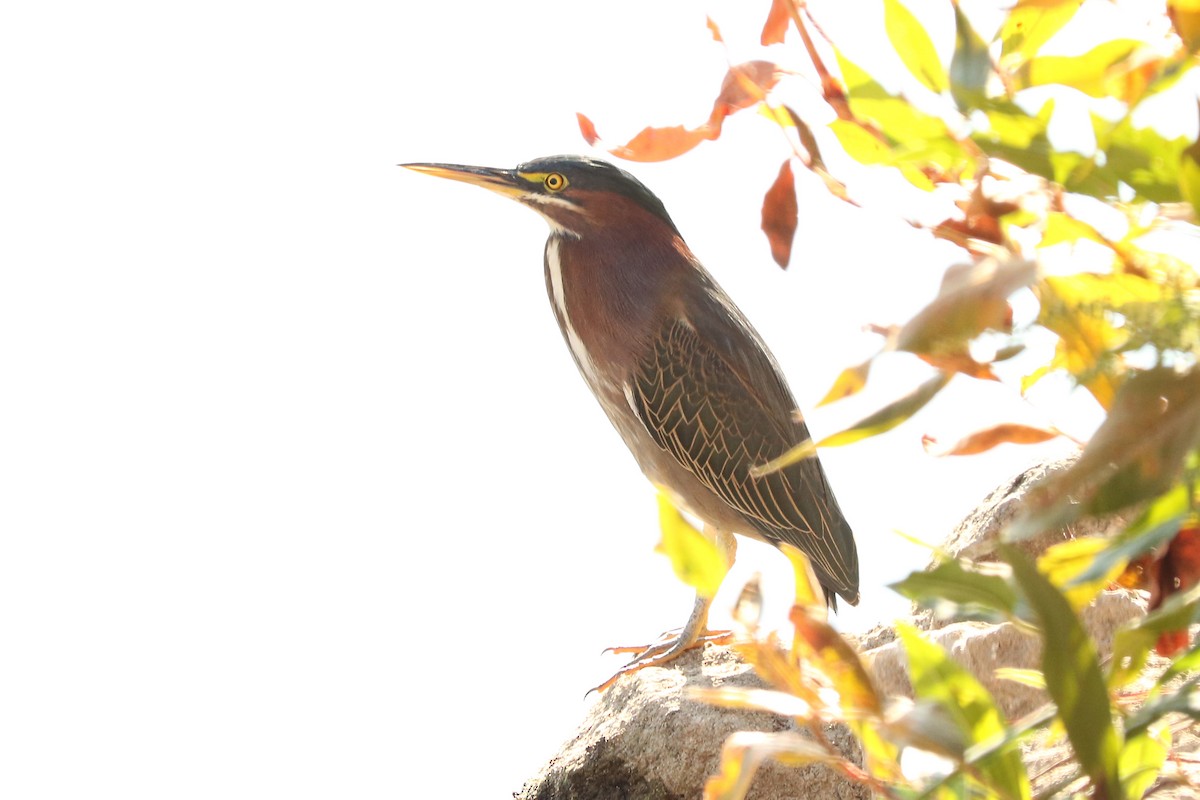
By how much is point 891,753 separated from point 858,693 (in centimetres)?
9

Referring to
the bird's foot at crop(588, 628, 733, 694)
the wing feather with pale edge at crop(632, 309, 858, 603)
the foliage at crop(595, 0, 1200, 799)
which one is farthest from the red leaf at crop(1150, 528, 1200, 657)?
the wing feather with pale edge at crop(632, 309, 858, 603)

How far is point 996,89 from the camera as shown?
538 mm

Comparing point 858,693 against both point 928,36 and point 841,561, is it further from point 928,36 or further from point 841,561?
point 841,561

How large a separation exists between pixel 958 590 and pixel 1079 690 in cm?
6

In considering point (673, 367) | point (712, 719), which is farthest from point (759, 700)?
point (673, 367)

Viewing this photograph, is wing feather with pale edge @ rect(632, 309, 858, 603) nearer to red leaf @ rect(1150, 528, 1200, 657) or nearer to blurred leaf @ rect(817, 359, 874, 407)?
red leaf @ rect(1150, 528, 1200, 657)

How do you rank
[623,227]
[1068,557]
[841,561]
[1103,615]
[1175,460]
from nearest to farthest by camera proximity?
[1175,460] → [1068,557] → [1103,615] → [623,227] → [841,561]

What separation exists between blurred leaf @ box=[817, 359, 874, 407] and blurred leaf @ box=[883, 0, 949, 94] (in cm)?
17

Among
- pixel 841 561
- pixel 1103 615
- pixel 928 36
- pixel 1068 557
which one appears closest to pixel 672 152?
pixel 928 36

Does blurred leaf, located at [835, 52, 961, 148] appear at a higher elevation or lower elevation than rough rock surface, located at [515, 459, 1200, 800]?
higher

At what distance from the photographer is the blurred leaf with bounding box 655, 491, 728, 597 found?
1.76ft

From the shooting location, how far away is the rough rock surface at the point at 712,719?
1.64 meters

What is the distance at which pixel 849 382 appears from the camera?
0.45 metres

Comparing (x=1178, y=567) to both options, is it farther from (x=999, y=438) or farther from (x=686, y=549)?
(x=686, y=549)
